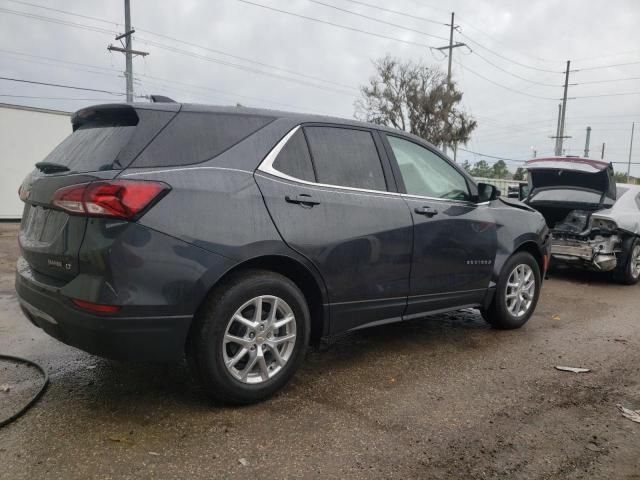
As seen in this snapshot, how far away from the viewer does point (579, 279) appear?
27.2 ft

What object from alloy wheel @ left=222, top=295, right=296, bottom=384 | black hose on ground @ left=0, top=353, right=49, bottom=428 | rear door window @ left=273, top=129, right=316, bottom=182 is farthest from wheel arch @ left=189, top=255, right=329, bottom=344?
black hose on ground @ left=0, top=353, right=49, bottom=428

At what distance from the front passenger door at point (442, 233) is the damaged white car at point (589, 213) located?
371 centimetres

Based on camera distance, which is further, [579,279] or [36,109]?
[36,109]

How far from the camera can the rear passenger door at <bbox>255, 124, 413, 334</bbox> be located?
127 inches

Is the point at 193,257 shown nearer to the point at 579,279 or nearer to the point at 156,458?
the point at 156,458

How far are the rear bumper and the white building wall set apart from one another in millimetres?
13208

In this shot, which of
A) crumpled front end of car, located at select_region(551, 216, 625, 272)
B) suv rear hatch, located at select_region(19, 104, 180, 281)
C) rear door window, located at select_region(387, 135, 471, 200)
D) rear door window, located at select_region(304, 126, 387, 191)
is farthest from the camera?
crumpled front end of car, located at select_region(551, 216, 625, 272)

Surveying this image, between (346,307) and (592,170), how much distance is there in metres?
5.68

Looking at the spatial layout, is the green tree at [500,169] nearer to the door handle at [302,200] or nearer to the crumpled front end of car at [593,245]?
the crumpled front end of car at [593,245]

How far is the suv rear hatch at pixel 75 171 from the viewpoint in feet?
9.10

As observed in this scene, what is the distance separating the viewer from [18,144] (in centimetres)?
1435

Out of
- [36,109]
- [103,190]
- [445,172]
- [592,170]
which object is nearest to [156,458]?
[103,190]

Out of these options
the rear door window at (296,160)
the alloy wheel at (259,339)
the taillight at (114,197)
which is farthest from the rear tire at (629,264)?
the taillight at (114,197)

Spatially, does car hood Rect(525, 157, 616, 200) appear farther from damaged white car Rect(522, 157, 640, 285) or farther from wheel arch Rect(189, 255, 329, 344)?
wheel arch Rect(189, 255, 329, 344)
